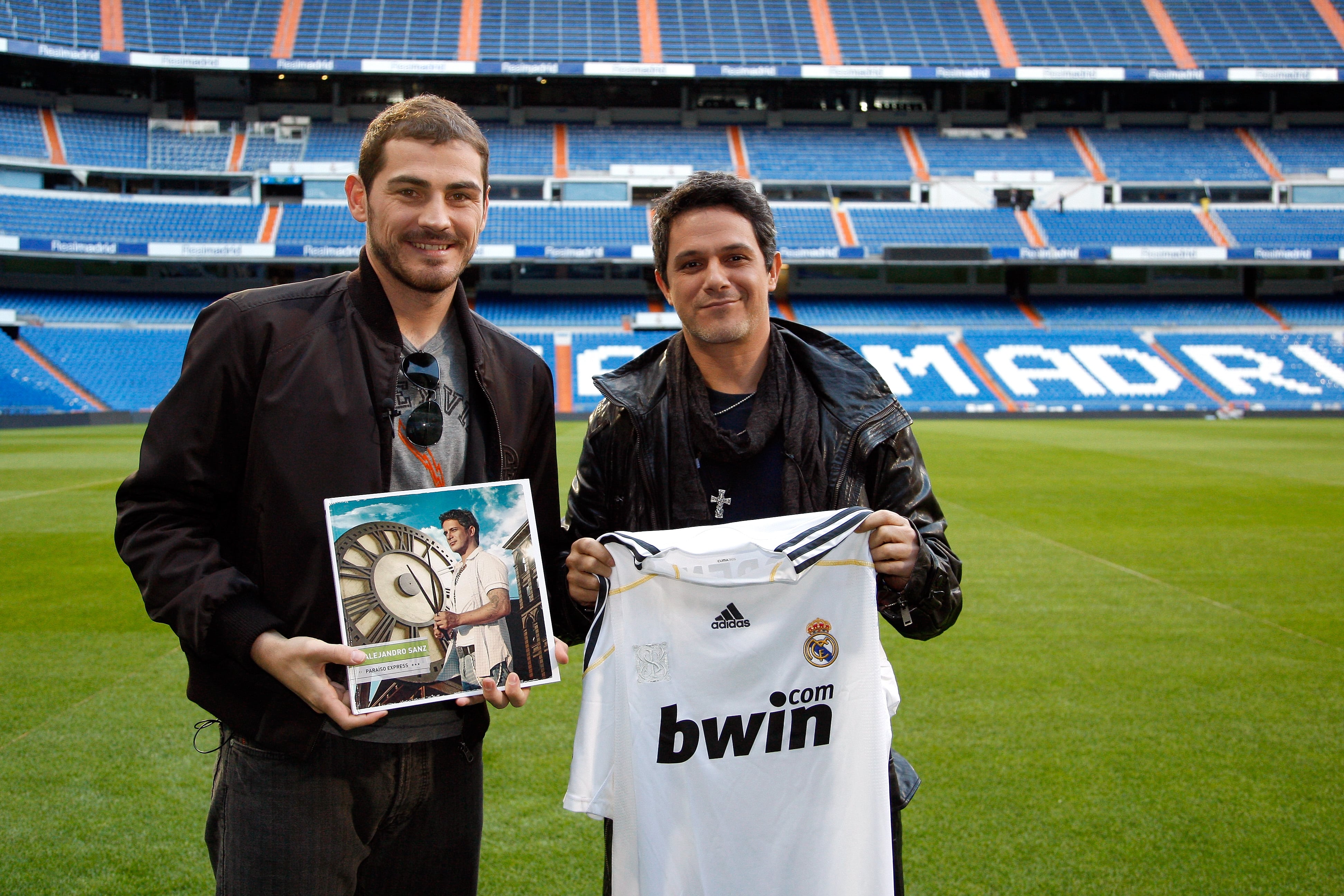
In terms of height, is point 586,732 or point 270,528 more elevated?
point 270,528

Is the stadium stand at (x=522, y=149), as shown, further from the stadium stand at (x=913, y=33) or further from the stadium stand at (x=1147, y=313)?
the stadium stand at (x=1147, y=313)

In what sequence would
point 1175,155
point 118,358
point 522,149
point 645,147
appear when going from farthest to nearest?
point 645,147, point 1175,155, point 522,149, point 118,358

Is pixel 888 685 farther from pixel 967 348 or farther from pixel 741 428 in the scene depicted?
pixel 967 348

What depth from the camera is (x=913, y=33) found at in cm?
3728

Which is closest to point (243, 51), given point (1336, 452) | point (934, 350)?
point (934, 350)

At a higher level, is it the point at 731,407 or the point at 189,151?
the point at 189,151

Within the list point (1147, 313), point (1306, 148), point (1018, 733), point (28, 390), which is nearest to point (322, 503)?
point (1018, 733)

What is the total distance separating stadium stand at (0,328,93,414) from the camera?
965 inches

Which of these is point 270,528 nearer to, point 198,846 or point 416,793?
point 416,793

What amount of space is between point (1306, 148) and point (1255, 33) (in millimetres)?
5151

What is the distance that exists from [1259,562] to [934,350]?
24166 mm

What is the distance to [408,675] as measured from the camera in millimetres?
1767

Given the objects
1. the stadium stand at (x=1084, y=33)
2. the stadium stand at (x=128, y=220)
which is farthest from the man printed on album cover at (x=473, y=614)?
the stadium stand at (x=1084, y=33)

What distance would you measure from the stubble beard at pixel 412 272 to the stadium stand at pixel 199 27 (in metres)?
38.3
